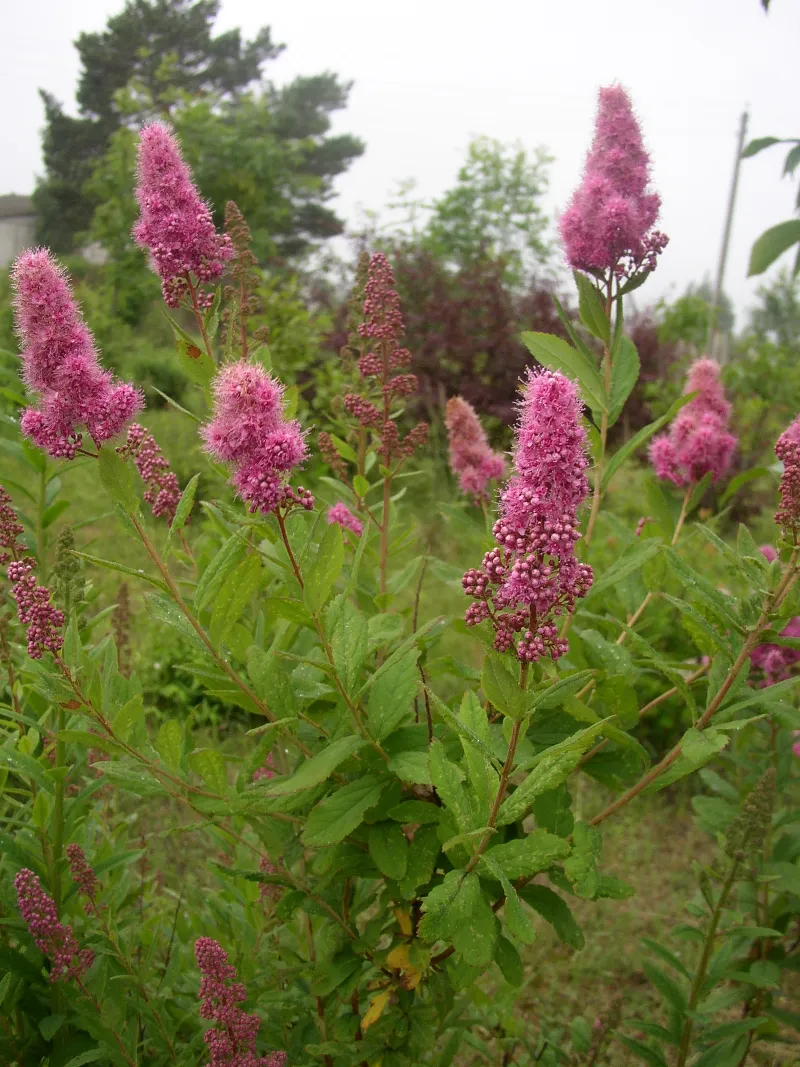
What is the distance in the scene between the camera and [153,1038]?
1434mm

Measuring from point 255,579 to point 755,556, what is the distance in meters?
0.73

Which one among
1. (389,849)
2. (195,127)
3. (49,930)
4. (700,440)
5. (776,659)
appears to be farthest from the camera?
(195,127)

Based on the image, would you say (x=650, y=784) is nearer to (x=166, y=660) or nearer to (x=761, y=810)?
(x=761, y=810)

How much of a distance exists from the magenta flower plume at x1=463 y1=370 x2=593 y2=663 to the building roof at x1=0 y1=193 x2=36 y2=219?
2232cm

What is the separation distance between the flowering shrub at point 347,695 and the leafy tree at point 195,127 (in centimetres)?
1088

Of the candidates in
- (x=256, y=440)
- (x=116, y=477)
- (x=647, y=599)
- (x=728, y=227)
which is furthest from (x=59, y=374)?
(x=728, y=227)

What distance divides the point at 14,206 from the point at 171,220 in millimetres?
22876

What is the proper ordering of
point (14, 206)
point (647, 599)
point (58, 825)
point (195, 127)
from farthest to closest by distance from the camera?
point (14, 206) < point (195, 127) < point (647, 599) < point (58, 825)

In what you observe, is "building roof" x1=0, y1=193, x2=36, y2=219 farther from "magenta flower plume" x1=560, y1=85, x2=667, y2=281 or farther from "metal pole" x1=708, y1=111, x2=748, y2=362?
"magenta flower plume" x1=560, y1=85, x2=667, y2=281

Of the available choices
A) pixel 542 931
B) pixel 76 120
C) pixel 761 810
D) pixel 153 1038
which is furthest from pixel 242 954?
pixel 76 120

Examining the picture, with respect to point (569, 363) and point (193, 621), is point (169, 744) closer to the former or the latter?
point (193, 621)

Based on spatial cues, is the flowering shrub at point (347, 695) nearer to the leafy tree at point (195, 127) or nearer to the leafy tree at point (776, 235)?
the leafy tree at point (776, 235)

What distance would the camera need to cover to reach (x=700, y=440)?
1792 mm

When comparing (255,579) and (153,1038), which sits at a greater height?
(255,579)
